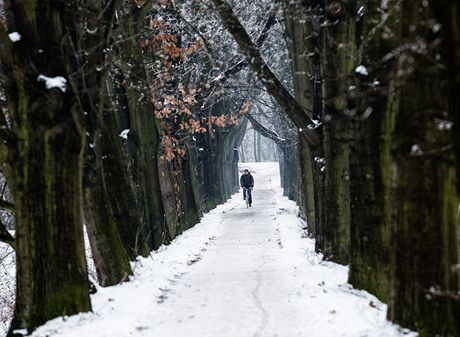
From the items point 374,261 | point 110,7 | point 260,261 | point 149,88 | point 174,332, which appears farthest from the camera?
point 149,88

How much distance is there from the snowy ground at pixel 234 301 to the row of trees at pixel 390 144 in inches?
18.1

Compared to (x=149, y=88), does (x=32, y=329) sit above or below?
below

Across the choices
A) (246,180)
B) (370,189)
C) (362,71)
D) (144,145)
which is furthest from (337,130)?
(246,180)

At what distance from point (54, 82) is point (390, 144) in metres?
4.26

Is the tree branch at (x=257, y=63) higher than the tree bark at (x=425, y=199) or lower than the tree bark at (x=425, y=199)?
higher

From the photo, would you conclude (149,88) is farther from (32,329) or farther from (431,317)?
(431,317)

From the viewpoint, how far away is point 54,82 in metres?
6.90

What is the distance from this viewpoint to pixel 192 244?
16.0 meters

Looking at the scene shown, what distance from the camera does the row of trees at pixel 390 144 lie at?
5.12 m

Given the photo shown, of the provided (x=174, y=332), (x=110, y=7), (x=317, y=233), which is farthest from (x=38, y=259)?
(x=317, y=233)

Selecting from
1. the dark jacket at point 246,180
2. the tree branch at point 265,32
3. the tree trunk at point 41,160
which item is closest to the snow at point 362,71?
the tree trunk at point 41,160

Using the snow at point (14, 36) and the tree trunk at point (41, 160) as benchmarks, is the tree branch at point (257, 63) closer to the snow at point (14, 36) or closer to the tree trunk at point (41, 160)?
the tree trunk at point (41, 160)

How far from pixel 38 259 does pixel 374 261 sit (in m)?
4.41

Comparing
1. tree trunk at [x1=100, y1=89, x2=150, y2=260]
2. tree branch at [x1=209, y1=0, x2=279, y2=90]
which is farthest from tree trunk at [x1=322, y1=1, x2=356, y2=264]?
tree branch at [x1=209, y1=0, x2=279, y2=90]
